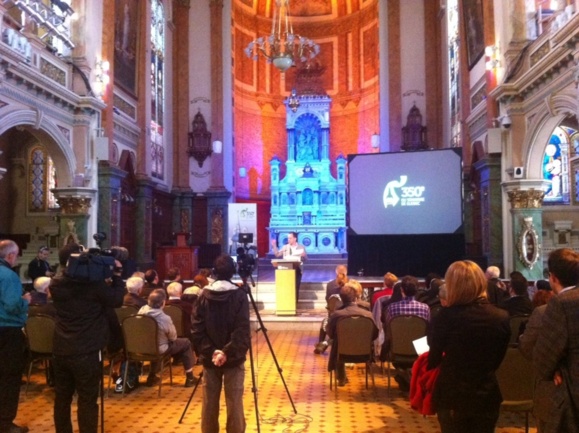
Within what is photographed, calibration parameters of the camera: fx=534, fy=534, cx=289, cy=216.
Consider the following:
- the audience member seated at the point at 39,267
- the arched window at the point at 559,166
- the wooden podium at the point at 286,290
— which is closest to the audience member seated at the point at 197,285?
the wooden podium at the point at 286,290

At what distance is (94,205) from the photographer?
38.2 feet

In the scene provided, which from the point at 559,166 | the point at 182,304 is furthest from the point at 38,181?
the point at 559,166

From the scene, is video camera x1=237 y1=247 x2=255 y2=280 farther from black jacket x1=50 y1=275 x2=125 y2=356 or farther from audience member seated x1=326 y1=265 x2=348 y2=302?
audience member seated x1=326 y1=265 x2=348 y2=302

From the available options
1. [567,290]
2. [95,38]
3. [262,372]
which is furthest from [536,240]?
[95,38]

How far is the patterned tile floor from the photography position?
175 inches

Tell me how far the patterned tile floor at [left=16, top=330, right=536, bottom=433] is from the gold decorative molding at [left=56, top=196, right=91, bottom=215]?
18.2ft

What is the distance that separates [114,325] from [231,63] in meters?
15.9

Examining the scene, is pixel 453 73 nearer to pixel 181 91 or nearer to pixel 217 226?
pixel 217 226

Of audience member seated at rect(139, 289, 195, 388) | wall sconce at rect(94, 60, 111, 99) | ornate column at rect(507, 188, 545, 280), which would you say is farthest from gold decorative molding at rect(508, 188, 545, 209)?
wall sconce at rect(94, 60, 111, 99)

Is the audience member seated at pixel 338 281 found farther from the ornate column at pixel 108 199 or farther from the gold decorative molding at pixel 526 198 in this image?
the ornate column at pixel 108 199

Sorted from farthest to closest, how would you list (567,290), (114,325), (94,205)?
(94,205) → (114,325) → (567,290)

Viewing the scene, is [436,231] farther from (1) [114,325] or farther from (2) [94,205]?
(1) [114,325]

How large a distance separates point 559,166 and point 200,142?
10.7m

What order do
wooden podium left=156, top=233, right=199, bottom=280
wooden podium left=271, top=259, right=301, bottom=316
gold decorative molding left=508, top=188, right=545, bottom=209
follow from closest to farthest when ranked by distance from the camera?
1. wooden podium left=271, top=259, right=301, bottom=316
2. gold decorative molding left=508, top=188, right=545, bottom=209
3. wooden podium left=156, top=233, right=199, bottom=280
